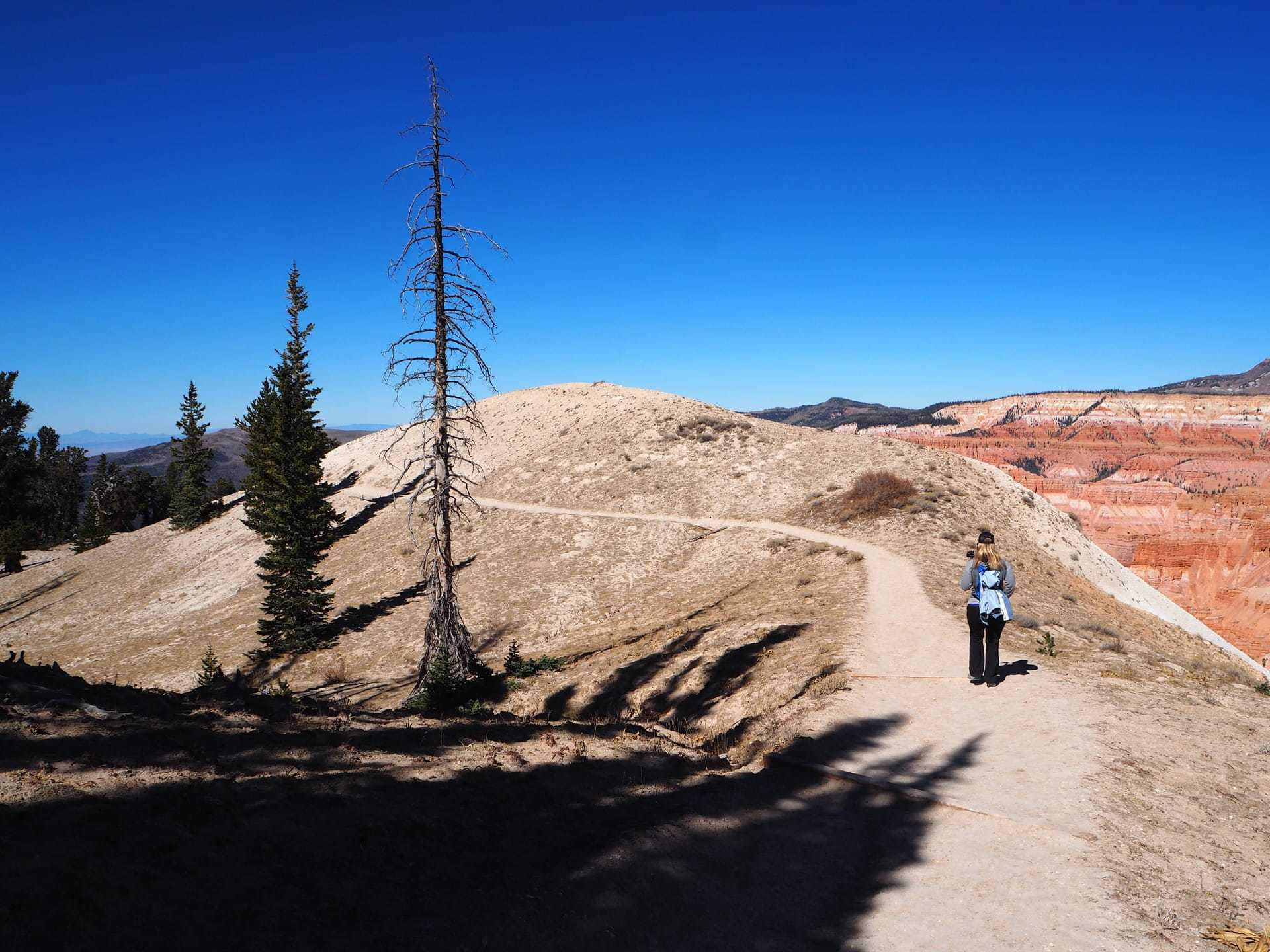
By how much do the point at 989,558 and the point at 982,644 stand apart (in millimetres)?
2312

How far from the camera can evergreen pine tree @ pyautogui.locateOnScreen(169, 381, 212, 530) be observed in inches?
2314

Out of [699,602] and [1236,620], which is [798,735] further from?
[1236,620]

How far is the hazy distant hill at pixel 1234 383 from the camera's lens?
16512 cm

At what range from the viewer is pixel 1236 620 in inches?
2584

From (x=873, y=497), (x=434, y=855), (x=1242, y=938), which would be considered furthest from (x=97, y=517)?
(x=1242, y=938)

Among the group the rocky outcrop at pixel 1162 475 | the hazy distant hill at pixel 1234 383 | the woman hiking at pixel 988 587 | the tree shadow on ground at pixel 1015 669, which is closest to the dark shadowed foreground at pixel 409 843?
the woman hiking at pixel 988 587

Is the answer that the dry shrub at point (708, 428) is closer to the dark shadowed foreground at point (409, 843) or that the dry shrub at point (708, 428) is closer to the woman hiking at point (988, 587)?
the woman hiking at point (988, 587)

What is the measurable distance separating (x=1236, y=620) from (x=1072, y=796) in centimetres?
7927

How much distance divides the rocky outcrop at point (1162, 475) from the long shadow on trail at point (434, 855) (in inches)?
2512

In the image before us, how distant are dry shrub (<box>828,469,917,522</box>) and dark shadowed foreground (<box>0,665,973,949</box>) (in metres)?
23.6

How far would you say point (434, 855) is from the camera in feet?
22.1

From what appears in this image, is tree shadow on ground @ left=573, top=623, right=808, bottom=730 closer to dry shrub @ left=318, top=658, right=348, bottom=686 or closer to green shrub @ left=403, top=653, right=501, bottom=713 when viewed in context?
green shrub @ left=403, top=653, right=501, bottom=713

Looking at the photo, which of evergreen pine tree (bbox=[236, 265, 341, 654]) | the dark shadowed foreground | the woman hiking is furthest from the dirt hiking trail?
evergreen pine tree (bbox=[236, 265, 341, 654])

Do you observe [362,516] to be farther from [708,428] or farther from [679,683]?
[679,683]
